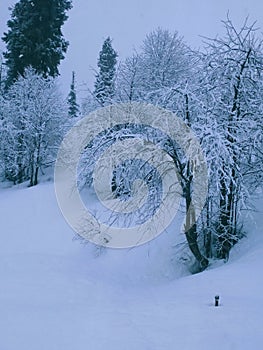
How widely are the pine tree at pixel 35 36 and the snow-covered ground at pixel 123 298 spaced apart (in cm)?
1400

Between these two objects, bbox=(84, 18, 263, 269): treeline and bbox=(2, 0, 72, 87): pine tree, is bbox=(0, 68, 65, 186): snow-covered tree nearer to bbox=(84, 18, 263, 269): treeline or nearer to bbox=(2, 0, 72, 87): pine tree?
bbox=(2, 0, 72, 87): pine tree

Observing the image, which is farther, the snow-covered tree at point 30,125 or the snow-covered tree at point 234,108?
the snow-covered tree at point 30,125

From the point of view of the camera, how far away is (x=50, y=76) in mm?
22438

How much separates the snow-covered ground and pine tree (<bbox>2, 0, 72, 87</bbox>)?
551 inches

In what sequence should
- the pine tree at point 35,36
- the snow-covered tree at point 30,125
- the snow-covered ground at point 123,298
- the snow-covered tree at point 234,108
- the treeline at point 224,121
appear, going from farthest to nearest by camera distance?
the pine tree at point 35,36 < the snow-covered tree at point 30,125 < the snow-covered tree at point 234,108 < the treeline at point 224,121 < the snow-covered ground at point 123,298

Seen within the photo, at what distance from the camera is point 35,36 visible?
2184 centimetres

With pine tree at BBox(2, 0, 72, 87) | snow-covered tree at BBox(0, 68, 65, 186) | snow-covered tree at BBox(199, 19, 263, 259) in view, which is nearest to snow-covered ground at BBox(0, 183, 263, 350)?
snow-covered tree at BBox(199, 19, 263, 259)

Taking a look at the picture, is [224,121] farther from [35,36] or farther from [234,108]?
[35,36]

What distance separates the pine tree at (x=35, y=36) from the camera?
21641 millimetres

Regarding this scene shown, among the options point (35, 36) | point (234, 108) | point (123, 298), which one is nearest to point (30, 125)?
point (35, 36)

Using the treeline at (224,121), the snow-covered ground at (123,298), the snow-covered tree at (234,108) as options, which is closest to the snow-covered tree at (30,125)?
the snow-covered ground at (123,298)

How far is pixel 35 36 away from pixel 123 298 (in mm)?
19283

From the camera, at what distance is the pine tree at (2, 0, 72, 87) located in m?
21.6

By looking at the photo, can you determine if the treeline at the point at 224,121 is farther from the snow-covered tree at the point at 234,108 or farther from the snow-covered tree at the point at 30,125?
the snow-covered tree at the point at 30,125
